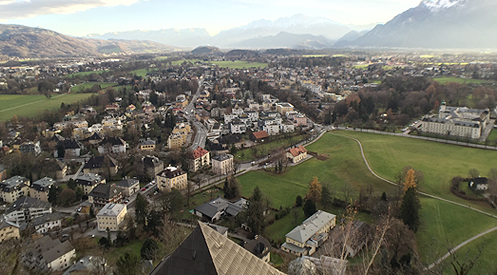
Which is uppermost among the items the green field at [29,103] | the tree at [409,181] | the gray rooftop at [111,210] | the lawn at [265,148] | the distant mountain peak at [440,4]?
the distant mountain peak at [440,4]

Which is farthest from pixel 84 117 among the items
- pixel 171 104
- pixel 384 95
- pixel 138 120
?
pixel 384 95

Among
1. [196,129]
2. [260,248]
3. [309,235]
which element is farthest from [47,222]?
[196,129]

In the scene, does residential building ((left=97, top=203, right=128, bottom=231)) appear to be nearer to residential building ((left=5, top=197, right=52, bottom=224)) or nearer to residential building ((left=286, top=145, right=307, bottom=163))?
residential building ((left=5, top=197, right=52, bottom=224))

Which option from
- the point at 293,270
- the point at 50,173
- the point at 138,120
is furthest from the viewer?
the point at 138,120

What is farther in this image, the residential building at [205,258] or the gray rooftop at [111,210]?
the gray rooftop at [111,210]

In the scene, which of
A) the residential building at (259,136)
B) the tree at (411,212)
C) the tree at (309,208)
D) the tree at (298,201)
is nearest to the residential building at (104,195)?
the tree at (298,201)

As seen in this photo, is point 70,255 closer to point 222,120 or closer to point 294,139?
point 294,139

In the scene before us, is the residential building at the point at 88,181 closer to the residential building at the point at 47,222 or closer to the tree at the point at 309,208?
the residential building at the point at 47,222
